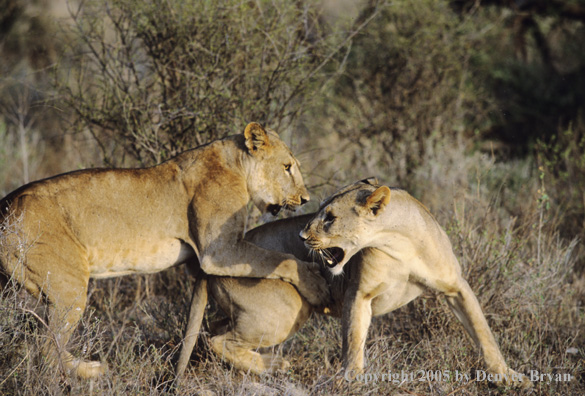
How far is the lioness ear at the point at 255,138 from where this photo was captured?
4.34m

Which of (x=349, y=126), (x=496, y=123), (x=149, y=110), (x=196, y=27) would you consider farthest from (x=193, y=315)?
(x=496, y=123)

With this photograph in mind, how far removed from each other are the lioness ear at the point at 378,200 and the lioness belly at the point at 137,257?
125 centimetres

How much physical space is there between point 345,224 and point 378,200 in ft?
0.78

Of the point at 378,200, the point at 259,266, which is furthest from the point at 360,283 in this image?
the point at 259,266

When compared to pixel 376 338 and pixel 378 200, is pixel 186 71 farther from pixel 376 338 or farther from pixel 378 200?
pixel 376 338

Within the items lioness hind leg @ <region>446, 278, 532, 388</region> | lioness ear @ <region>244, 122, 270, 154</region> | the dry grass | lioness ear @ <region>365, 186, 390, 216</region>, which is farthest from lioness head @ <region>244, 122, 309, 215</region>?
lioness hind leg @ <region>446, 278, 532, 388</region>

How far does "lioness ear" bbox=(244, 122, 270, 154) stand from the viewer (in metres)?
4.34

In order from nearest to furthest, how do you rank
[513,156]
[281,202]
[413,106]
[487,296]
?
[281,202]
[487,296]
[413,106]
[513,156]

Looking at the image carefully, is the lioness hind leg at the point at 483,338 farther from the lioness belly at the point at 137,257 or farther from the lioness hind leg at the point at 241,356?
the lioness belly at the point at 137,257

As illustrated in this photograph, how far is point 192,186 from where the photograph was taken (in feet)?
14.0

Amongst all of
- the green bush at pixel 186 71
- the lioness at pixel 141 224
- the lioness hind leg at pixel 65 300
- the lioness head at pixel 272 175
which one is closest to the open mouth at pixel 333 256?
the lioness at pixel 141 224

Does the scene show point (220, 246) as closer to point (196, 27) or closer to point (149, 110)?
point (149, 110)

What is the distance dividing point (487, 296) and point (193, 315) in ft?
7.28

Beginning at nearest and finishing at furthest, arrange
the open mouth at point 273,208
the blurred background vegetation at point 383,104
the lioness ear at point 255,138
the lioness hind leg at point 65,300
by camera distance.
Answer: the lioness hind leg at point 65,300 → the lioness ear at point 255,138 → the open mouth at point 273,208 → the blurred background vegetation at point 383,104
